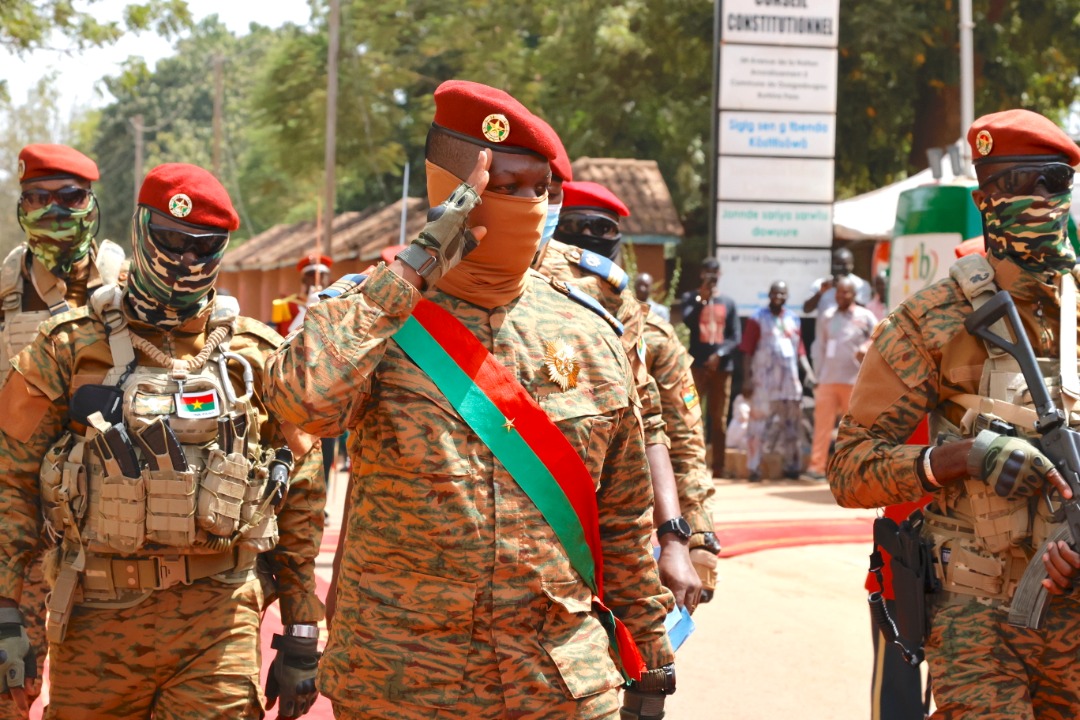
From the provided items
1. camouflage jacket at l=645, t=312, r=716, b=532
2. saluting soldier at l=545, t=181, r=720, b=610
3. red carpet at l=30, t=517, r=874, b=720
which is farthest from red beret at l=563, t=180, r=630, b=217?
red carpet at l=30, t=517, r=874, b=720

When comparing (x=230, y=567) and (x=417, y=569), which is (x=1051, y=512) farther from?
(x=230, y=567)

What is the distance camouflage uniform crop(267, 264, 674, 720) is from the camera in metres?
3.03

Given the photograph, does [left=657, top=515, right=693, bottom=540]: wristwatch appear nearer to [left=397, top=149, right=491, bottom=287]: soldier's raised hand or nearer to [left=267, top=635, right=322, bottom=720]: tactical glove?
[left=267, top=635, right=322, bottom=720]: tactical glove

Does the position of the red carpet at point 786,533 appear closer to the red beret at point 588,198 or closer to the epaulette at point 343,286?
the red beret at point 588,198

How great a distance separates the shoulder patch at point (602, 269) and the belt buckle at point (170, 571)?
5.81ft

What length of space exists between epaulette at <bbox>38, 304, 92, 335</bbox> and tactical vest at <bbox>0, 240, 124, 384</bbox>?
1423mm

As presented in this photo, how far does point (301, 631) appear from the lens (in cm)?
427

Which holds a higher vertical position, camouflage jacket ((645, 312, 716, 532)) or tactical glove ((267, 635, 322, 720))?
camouflage jacket ((645, 312, 716, 532))

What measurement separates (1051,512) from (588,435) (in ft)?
5.04

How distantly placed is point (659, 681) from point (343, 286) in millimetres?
1301

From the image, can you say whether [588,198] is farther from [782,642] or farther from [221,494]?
[782,642]

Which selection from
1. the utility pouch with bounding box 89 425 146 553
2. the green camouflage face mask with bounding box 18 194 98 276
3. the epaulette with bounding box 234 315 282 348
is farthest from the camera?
the green camouflage face mask with bounding box 18 194 98 276

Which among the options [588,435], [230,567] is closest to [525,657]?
[588,435]

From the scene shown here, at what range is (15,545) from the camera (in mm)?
4129
